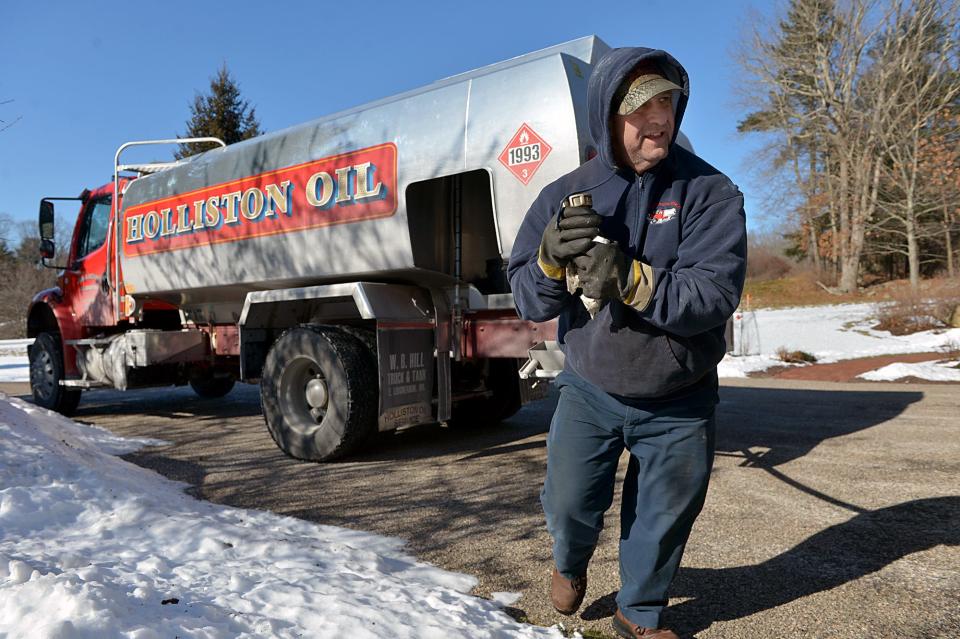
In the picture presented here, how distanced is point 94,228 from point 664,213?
8.39m

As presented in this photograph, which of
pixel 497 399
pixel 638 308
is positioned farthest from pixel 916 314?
pixel 638 308

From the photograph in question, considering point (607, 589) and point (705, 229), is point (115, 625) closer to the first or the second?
point (607, 589)

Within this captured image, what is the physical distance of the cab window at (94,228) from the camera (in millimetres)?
8219

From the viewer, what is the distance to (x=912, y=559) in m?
3.07

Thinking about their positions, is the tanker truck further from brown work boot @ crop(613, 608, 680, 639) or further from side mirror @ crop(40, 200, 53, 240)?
brown work boot @ crop(613, 608, 680, 639)

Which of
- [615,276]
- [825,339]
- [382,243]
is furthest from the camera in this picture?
[825,339]

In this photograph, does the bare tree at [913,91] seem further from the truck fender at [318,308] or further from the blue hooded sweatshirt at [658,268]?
the blue hooded sweatshirt at [658,268]

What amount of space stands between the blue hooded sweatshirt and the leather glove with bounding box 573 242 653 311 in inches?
1.3

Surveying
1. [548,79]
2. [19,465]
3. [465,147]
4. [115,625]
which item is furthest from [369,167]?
[115,625]

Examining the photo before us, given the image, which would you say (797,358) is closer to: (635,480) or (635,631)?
(635,480)

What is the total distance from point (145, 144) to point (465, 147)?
5.13 m

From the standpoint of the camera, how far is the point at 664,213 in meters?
2.09

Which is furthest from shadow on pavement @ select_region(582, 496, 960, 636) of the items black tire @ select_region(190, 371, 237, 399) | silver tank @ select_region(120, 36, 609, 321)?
black tire @ select_region(190, 371, 237, 399)

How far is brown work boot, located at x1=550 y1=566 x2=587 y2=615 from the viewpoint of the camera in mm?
2398
